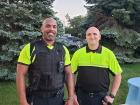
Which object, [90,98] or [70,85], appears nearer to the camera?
[70,85]

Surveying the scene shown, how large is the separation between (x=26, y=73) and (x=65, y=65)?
47 centimetres

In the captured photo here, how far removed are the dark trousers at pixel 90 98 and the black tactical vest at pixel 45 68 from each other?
1.84ft

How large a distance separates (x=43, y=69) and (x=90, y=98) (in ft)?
2.88

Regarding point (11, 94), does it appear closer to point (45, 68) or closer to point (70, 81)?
point (70, 81)

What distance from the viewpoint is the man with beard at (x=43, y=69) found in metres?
3.84

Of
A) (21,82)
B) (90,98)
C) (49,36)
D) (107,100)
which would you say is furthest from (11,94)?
(49,36)

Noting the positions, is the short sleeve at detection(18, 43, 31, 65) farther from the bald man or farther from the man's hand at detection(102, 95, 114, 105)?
the man's hand at detection(102, 95, 114, 105)

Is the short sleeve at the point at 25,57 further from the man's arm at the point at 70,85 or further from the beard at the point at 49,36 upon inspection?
the man's arm at the point at 70,85

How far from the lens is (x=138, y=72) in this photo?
9758 mm

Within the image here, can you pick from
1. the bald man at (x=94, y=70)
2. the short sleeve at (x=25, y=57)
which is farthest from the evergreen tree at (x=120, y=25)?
the short sleeve at (x=25, y=57)

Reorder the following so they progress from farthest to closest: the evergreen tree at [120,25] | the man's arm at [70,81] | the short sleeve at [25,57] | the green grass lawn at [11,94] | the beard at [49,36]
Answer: the evergreen tree at [120,25] < the green grass lawn at [11,94] < the man's arm at [70,81] < the beard at [49,36] < the short sleeve at [25,57]

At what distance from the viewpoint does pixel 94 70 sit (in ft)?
14.2

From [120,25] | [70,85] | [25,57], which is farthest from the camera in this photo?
[120,25]

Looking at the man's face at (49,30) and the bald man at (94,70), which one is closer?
the man's face at (49,30)
